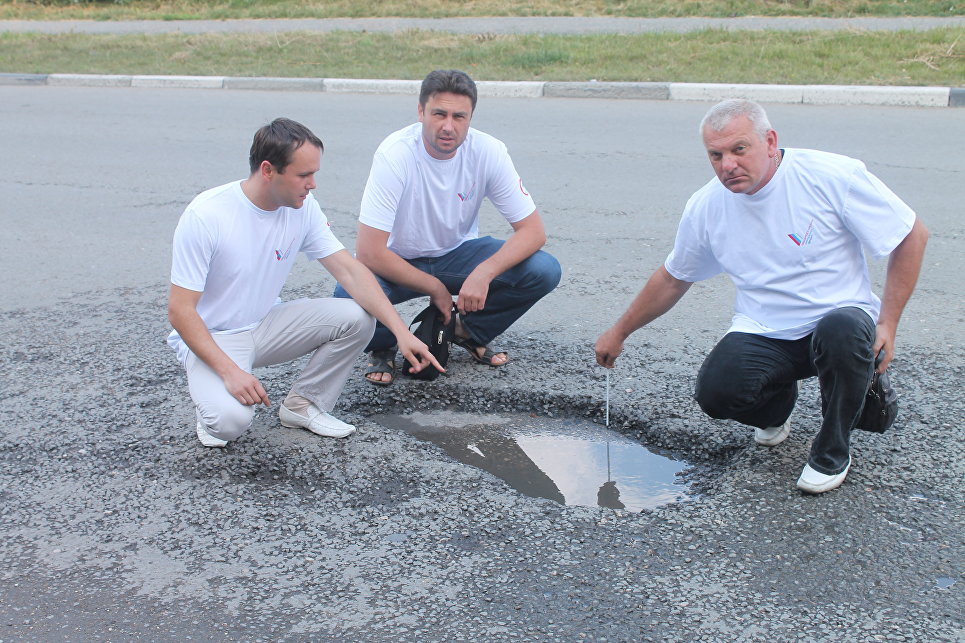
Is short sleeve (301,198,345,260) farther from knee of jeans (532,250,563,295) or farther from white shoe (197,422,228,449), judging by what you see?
knee of jeans (532,250,563,295)

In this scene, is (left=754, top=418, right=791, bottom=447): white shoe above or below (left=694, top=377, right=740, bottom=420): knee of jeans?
below

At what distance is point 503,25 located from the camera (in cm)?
1511

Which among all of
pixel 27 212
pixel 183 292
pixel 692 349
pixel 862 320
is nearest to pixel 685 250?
pixel 862 320

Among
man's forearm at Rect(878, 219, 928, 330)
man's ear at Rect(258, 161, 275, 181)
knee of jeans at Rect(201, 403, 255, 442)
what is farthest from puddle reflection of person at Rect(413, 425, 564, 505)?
man's forearm at Rect(878, 219, 928, 330)

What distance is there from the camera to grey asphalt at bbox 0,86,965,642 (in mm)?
2832

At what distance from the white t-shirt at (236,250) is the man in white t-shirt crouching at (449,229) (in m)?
0.45

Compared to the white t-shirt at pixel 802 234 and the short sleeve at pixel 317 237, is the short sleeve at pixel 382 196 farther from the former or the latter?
the white t-shirt at pixel 802 234

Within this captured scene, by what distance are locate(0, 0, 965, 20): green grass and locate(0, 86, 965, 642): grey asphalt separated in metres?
9.09

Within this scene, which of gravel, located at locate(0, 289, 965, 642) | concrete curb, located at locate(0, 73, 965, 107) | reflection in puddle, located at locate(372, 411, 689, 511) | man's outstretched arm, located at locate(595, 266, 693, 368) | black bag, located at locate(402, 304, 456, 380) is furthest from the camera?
concrete curb, located at locate(0, 73, 965, 107)

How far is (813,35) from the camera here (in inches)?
484

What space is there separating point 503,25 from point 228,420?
1255 cm

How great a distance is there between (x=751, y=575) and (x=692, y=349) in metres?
1.88

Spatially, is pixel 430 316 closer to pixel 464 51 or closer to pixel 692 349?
pixel 692 349

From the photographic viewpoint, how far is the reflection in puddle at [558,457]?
3727 mm
